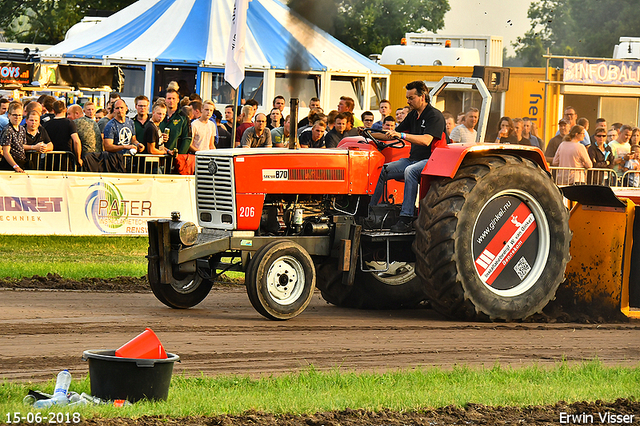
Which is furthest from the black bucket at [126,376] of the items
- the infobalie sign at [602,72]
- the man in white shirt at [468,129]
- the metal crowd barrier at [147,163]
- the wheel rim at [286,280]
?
the infobalie sign at [602,72]

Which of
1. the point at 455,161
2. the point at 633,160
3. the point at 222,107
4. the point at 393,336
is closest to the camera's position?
the point at 393,336

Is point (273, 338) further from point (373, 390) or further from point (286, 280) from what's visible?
point (373, 390)

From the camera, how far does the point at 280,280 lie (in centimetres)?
850

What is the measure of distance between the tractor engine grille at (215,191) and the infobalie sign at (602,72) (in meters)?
16.5

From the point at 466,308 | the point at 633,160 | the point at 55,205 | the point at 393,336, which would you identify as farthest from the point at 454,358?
the point at 633,160

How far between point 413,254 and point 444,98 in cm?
1414

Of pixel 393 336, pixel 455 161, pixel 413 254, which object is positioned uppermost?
pixel 455 161

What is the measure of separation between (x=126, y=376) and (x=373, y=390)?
1.51m

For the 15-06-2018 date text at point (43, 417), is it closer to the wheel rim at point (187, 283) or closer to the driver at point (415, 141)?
the wheel rim at point (187, 283)

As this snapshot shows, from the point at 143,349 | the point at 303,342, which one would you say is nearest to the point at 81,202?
the point at 303,342

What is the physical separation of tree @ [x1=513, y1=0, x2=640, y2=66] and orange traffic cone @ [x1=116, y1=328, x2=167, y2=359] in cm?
5753

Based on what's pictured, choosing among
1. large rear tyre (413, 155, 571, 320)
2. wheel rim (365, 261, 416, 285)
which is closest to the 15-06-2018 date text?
large rear tyre (413, 155, 571, 320)

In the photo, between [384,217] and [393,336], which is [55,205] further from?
[393,336]

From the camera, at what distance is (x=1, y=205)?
13.7 meters
